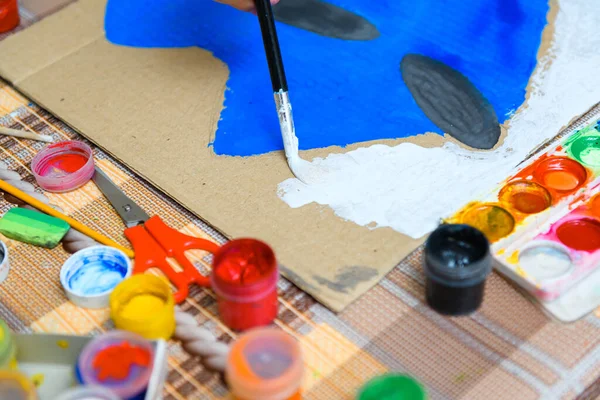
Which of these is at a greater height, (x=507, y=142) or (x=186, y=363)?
(x=507, y=142)

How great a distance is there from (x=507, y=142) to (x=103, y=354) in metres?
0.74

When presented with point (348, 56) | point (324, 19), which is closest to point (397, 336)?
point (348, 56)

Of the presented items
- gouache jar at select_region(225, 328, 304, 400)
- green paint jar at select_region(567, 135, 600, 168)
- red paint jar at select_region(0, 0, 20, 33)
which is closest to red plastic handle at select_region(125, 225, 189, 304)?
gouache jar at select_region(225, 328, 304, 400)

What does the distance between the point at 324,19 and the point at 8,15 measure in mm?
703

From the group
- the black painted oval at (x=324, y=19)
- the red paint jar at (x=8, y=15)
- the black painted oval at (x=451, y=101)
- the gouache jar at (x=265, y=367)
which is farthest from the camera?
the red paint jar at (x=8, y=15)

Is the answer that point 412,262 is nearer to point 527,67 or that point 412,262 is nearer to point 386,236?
point 386,236

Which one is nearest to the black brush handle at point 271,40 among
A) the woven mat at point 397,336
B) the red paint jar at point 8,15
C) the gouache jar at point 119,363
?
the woven mat at point 397,336

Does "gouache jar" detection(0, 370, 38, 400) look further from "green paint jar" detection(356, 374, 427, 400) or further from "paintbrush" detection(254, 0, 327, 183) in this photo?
"paintbrush" detection(254, 0, 327, 183)

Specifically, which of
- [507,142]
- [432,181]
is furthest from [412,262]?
[507,142]

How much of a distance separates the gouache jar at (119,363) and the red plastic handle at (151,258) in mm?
139

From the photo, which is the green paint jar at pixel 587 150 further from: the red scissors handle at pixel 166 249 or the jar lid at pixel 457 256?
the red scissors handle at pixel 166 249

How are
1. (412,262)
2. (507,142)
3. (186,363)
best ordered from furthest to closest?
(507,142)
(412,262)
(186,363)

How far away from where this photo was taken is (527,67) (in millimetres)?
1381

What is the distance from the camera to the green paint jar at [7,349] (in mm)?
913
